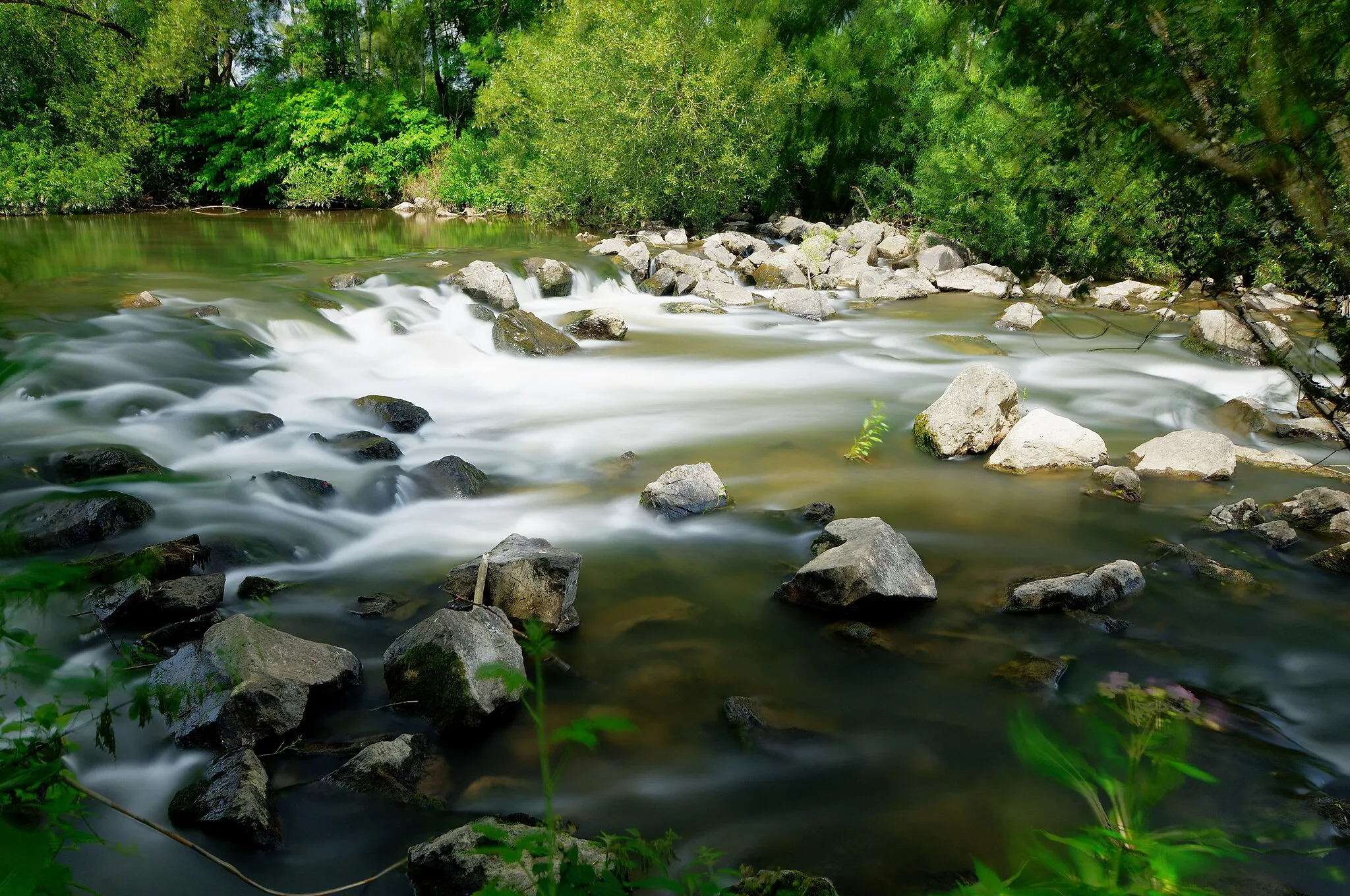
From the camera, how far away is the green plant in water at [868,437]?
743cm

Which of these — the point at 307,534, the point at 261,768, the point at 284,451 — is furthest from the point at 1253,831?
the point at 284,451

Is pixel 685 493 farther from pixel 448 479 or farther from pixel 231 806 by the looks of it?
pixel 231 806

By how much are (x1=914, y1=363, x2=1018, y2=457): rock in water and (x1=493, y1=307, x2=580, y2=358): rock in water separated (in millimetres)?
5290

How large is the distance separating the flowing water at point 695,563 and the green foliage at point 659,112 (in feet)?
32.9

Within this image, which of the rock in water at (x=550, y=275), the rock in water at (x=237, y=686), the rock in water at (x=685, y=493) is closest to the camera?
the rock in water at (x=237, y=686)

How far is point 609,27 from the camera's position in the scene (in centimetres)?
2014

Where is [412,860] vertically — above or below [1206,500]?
above

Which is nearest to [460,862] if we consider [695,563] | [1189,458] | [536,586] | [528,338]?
[536,586]

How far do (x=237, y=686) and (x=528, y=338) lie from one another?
800 cm

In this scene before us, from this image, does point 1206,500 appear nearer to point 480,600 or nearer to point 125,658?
point 480,600

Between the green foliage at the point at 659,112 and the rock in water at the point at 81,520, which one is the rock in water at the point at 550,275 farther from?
the rock in water at the point at 81,520

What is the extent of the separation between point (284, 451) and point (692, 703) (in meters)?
4.61

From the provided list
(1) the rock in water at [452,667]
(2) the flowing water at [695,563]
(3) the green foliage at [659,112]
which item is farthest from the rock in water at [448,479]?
(3) the green foliage at [659,112]

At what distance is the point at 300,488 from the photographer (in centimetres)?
609
